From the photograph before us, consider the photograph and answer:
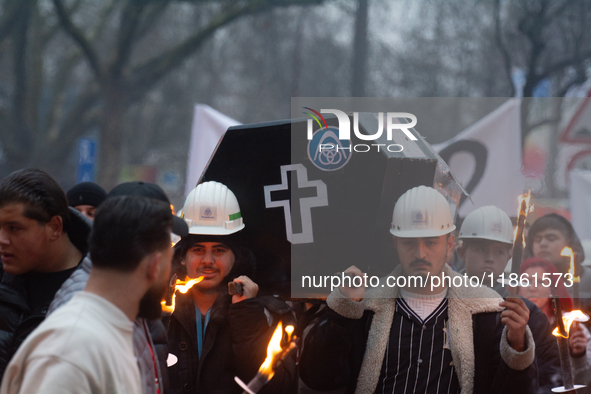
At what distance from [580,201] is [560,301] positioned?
2350 mm

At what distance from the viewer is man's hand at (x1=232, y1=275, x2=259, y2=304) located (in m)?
3.39

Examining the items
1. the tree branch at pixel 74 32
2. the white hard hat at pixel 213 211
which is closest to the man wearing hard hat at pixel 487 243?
the white hard hat at pixel 213 211

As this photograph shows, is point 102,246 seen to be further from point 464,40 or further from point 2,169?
point 2,169

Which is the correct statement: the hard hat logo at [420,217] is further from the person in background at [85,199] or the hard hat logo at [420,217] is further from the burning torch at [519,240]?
the person in background at [85,199]

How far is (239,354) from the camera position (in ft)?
10.8

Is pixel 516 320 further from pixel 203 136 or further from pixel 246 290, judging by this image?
pixel 203 136

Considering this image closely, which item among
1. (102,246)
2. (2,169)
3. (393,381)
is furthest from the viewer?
(2,169)

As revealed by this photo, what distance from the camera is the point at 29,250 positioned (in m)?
2.82

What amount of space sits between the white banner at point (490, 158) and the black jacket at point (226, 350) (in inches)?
58.5

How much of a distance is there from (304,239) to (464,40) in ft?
34.8

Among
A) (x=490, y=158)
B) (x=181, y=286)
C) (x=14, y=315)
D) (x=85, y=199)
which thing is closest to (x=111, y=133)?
(x=85, y=199)

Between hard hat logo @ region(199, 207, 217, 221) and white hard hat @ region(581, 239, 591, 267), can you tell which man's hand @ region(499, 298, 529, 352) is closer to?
hard hat logo @ region(199, 207, 217, 221)

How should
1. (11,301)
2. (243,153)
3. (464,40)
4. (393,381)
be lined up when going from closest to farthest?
1. (11,301)
2. (393,381)
3. (243,153)
4. (464,40)

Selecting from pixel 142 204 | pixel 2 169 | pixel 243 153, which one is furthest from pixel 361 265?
pixel 2 169
